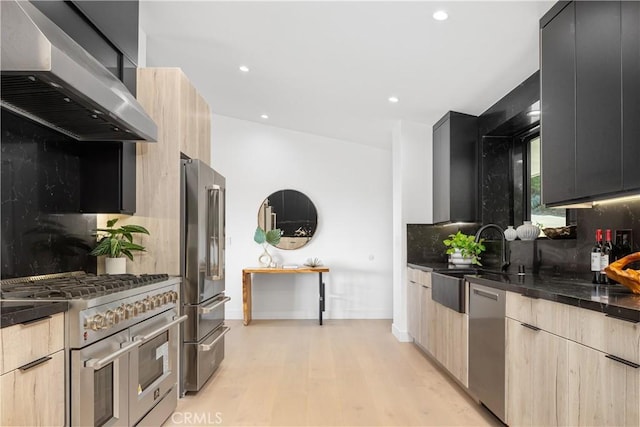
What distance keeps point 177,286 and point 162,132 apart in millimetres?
1096

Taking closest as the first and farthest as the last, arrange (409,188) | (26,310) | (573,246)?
(26,310) < (573,246) < (409,188)

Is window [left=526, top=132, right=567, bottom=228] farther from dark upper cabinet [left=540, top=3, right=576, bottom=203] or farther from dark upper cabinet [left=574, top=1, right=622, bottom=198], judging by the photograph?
dark upper cabinet [left=574, top=1, right=622, bottom=198]

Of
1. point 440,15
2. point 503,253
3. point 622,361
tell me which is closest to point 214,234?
point 440,15

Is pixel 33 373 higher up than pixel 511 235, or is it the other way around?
pixel 511 235

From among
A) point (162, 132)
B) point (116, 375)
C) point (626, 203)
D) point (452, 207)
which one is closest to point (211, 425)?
point (116, 375)

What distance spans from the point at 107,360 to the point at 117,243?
3.85ft

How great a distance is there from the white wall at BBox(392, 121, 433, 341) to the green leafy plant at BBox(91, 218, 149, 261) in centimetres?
306

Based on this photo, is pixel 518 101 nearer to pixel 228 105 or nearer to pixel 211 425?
pixel 211 425

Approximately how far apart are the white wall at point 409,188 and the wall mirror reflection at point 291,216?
1706 mm

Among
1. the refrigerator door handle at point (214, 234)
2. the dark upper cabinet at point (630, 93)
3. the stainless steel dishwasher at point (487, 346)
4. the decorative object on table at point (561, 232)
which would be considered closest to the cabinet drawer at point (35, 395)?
the refrigerator door handle at point (214, 234)

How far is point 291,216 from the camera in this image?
6.74 m

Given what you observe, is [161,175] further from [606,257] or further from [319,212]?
[319,212]

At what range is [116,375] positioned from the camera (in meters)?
2.09

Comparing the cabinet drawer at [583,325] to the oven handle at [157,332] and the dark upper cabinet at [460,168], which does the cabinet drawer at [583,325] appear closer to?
the oven handle at [157,332]
